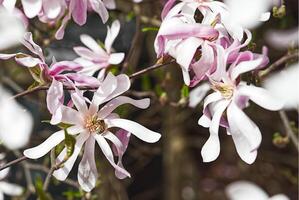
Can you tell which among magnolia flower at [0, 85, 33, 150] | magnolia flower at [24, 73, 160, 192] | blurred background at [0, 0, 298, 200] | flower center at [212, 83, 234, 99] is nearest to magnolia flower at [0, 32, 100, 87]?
magnolia flower at [24, 73, 160, 192]

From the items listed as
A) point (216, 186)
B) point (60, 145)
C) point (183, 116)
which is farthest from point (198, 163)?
point (60, 145)

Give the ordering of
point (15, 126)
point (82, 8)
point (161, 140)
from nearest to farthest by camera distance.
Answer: point (82, 8)
point (15, 126)
point (161, 140)

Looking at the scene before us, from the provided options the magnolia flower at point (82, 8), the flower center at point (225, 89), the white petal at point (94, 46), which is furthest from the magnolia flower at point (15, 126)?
the flower center at point (225, 89)

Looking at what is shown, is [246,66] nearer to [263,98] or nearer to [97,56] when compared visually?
[263,98]

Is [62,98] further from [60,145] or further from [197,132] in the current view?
[197,132]

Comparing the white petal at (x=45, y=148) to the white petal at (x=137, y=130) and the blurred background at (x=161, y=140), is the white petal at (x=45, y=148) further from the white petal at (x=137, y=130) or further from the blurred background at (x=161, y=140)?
the blurred background at (x=161, y=140)

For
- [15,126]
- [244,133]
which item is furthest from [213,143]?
[15,126]

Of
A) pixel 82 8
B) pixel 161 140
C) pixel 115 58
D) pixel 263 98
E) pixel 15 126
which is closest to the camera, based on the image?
pixel 263 98
